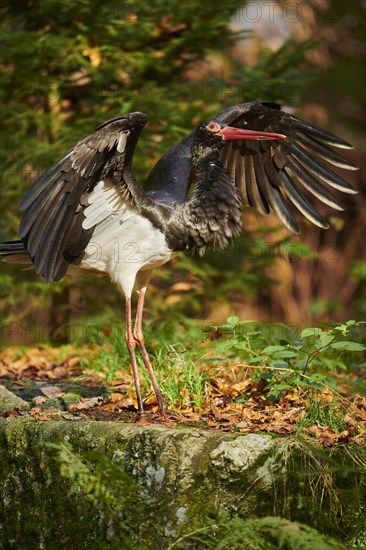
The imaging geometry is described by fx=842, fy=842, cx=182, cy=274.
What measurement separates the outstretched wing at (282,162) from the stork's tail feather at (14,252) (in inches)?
59.0

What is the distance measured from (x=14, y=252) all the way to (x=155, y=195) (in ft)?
3.16

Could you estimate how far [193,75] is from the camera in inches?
436

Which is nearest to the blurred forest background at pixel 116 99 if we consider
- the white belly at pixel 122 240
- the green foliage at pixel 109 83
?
the green foliage at pixel 109 83

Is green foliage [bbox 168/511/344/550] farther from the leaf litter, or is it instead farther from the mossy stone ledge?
the leaf litter

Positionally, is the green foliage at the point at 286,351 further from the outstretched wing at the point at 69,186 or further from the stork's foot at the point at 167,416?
the outstretched wing at the point at 69,186

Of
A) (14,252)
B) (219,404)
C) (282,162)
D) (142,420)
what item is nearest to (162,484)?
(142,420)

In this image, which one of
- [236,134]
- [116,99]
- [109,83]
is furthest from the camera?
[109,83]

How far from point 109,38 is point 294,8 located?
16.1ft

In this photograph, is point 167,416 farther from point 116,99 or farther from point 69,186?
point 116,99

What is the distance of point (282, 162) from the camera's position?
19.3ft

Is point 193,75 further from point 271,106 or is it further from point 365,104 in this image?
point 271,106

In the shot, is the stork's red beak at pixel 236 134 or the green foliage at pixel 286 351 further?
the stork's red beak at pixel 236 134

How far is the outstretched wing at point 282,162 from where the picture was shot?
5.57 meters

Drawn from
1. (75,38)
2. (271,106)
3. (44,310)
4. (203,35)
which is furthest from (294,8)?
(271,106)
